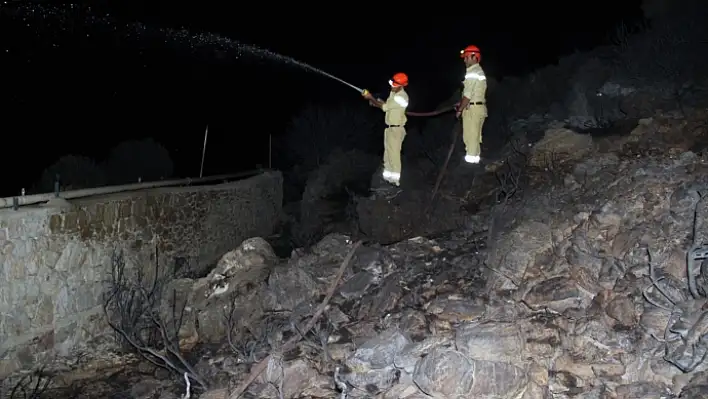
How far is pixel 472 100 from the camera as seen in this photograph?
9.28 m

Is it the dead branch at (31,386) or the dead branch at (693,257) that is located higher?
the dead branch at (693,257)

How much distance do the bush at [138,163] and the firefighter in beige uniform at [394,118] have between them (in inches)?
357

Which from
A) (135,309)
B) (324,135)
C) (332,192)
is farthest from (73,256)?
(324,135)

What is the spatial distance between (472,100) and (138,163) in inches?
461

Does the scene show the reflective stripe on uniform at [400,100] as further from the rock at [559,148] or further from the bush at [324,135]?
the bush at [324,135]

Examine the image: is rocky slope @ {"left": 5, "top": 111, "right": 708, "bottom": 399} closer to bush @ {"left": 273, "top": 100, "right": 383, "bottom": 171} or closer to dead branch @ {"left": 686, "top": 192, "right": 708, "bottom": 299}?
dead branch @ {"left": 686, "top": 192, "right": 708, "bottom": 299}

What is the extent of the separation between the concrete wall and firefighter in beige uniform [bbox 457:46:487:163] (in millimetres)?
5415

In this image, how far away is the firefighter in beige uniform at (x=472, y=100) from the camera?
912cm

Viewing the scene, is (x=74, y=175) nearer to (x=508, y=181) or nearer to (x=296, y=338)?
(x=296, y=338)

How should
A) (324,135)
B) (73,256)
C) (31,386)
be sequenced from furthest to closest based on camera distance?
(324,135)
(73,256)
(31,386)

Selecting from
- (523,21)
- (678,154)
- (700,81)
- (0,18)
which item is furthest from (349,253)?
(523,21)

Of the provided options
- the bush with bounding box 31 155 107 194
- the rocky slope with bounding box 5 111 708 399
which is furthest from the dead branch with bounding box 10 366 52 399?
the bush with bounding box 31 155 107 194

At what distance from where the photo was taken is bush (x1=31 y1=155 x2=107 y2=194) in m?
14.5

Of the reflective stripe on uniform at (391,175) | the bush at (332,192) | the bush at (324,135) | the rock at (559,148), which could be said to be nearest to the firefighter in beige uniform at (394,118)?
the reflective stripe on uniform at (391,175)
